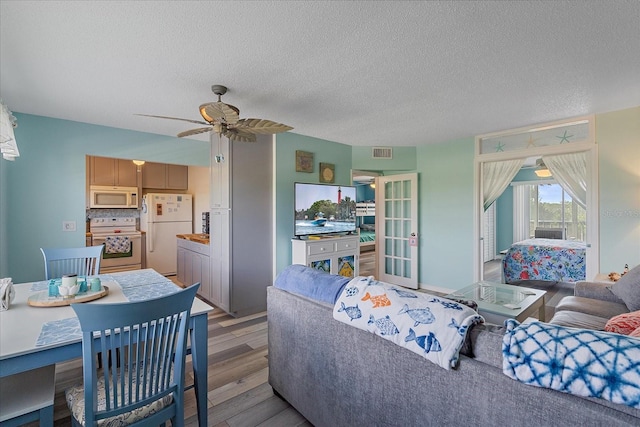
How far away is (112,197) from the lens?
17.0 ft

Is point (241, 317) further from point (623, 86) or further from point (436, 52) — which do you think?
point (623, 86)

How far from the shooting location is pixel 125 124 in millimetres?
3604

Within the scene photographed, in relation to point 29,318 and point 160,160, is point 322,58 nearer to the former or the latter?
point 29,318

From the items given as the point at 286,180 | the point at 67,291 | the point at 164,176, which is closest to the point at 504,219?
the point at 286,180

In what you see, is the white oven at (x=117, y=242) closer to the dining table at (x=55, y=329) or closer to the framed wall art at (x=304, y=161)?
the dining table at (x=55, y=329)

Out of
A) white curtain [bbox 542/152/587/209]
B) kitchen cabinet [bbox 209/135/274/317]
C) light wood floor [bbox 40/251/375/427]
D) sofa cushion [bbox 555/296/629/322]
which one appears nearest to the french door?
white curtain [bbox 542/152/587/209]

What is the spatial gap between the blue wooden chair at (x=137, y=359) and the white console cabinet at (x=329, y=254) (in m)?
2.44

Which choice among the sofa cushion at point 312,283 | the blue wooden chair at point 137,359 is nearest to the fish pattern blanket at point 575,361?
the sofa cushion at point 312,283

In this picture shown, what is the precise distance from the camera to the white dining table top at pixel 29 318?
47.2 inches

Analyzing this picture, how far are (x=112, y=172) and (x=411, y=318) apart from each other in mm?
5830

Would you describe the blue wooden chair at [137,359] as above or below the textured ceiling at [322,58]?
below

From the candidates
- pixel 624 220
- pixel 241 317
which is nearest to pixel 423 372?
pixel 241 317

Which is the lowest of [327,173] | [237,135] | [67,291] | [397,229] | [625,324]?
[625,324]

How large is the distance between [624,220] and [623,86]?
1.52m
